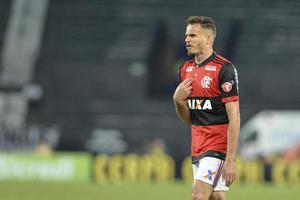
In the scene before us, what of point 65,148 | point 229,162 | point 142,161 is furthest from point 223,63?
point 65,148

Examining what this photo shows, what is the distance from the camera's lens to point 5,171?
22.5m

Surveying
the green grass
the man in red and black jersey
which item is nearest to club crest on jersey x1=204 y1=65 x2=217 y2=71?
the man in red and black jersey

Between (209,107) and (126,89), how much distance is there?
19.6 meters

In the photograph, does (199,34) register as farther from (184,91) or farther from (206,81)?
(184,91)

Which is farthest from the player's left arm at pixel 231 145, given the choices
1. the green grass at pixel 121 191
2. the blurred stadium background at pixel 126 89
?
the blurred stadium background at pixel 126 89

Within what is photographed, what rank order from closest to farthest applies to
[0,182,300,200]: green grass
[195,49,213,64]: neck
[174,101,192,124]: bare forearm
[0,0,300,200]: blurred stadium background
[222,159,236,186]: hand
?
[222,159,236,186]: hand → [195,49,213,64]: neck → [174,101,192,124]: bare forearm → [0,182,300,200]: green grass → [0,0,300,200]: blurred stadium background

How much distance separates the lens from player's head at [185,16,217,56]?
7414 millimetres

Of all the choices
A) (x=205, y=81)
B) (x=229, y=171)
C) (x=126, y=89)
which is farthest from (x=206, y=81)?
(x=126, y=89)

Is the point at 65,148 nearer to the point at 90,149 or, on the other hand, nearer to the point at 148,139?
the point at 90,149

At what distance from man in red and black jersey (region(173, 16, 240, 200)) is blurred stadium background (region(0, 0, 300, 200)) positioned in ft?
43.0

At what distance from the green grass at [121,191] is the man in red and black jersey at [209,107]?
807 cm

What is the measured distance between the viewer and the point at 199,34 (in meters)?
7.42

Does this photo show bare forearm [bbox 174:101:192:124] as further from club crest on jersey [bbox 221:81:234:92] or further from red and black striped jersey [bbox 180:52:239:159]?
club crest on jersey [bbox 221:81:234:92]

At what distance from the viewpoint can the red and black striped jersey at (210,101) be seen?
7.39 m
